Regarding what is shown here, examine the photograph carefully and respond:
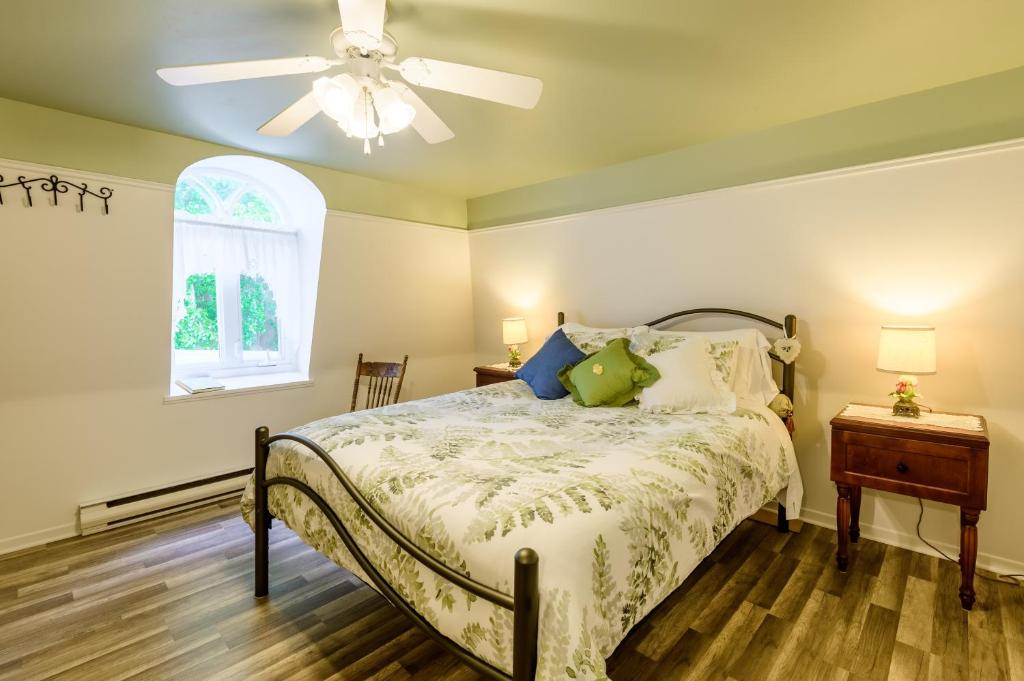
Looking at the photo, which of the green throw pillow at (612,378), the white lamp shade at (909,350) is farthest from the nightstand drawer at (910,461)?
the green throw pillow at (612,378)

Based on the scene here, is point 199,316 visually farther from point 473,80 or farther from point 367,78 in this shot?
point 473,80

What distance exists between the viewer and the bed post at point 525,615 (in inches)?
42.0

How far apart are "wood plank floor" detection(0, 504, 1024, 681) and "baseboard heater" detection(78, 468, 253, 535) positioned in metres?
0.24

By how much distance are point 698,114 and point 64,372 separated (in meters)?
3.69

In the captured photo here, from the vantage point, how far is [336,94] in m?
1.61

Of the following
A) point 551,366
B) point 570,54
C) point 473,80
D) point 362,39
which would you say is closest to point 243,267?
point 551,366

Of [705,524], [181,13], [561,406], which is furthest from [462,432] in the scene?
[181,13]

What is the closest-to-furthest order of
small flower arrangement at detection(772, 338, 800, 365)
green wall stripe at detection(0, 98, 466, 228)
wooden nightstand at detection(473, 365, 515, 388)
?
green wall stripe at detection(0, 98, 466, 228) < small flower arrangement at detection(772, 338, 800, 365) < wooden nightstand at detection(473, 365, 515, 388)

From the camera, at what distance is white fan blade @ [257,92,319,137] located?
1818mm

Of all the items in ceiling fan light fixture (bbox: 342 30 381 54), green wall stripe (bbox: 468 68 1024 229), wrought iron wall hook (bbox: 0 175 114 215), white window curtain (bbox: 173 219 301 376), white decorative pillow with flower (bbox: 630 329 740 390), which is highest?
green wall stripe (bbox: 468 68 1024 229)

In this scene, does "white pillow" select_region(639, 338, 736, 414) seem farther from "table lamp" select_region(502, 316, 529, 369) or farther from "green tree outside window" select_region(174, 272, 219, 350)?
"green tree outside window" select_region(174, 272, 219, 350)

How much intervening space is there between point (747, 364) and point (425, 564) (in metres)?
2.07

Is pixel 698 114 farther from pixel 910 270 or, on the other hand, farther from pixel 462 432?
pixel 462 432

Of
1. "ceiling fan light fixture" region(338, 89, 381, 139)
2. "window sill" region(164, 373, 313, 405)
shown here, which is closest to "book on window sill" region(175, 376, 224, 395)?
"window sill" region(164, 373, 313, 405)
